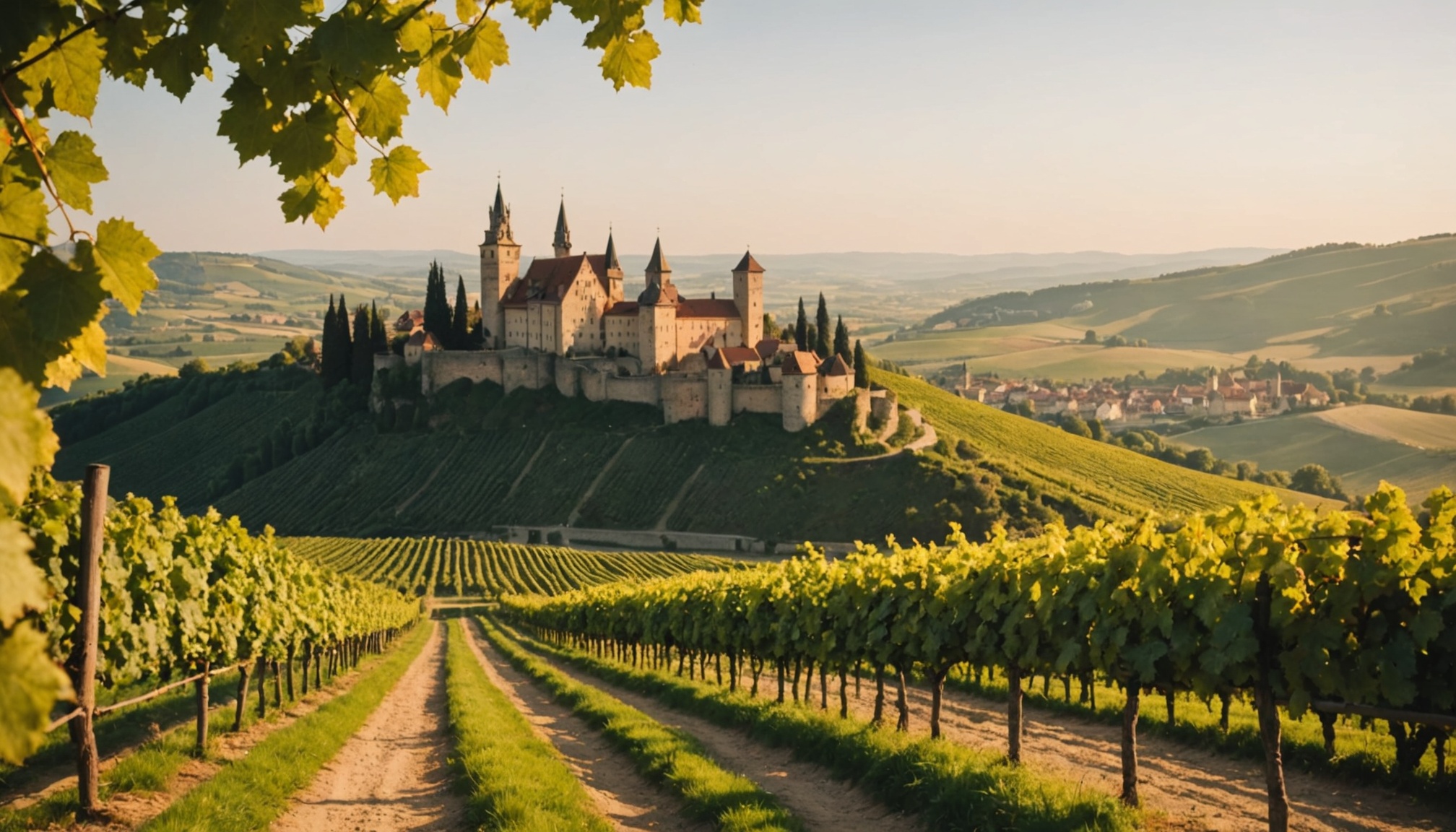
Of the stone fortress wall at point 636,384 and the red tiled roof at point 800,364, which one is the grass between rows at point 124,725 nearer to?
the red tiled roof at point 800,364

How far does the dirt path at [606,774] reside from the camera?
373 inches

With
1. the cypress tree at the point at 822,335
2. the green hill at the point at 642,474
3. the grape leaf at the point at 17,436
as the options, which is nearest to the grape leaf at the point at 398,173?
the grape leaf at the point at 17,436

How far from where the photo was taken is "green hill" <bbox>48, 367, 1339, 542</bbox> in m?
69.3

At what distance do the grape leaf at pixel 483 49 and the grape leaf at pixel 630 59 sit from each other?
299 millimetres

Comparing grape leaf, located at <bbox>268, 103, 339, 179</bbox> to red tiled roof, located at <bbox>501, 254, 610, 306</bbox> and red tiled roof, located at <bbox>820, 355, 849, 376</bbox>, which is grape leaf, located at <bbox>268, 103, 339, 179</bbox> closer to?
red tiled roof, located at <bbox>820, 355, 849, 376</bbox>

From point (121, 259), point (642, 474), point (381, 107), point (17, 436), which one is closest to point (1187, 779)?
point (381, 107)

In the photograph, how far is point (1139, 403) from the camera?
464 ft

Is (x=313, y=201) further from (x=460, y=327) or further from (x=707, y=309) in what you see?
(x=460, y=327)

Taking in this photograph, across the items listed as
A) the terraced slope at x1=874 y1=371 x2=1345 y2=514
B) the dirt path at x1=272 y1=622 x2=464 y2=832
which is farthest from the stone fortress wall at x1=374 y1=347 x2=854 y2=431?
the dirt path at x1=272 y1=622 x2=464 y2=832

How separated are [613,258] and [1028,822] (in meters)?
82.1

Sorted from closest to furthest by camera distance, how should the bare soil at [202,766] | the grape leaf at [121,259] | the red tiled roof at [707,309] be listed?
the grape leaf at [121,259]
the bare soil at [202,766]
the red tiled roof at [707,309]

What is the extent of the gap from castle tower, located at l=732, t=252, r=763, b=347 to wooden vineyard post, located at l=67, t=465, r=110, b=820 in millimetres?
72905

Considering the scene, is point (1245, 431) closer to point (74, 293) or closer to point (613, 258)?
point (613, 258)

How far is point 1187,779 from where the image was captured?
1154cm
